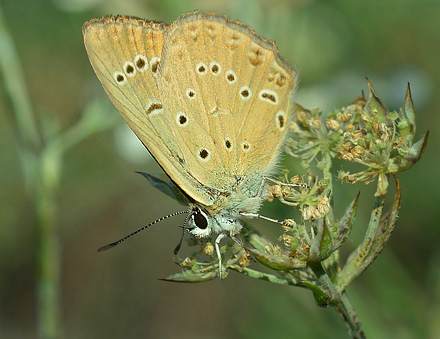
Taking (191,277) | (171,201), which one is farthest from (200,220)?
(171,201)

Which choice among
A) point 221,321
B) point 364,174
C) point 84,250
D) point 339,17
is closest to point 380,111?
point 364,174

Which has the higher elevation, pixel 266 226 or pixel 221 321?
pixel 266 226

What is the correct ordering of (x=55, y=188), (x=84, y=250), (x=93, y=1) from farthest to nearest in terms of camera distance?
(x=84, y=250) → (x=93, y=1) → (x=55, y=188)

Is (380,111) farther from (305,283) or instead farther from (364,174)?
(305,283)

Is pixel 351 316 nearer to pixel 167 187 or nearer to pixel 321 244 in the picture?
pixel 321 244

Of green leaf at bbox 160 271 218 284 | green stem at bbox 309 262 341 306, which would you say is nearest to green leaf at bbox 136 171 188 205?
green leaf at bbox 160 271 218 284

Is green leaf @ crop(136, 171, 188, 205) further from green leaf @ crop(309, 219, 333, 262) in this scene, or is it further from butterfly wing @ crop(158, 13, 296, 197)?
green leaf @ crop(309, 219, 333, 262)

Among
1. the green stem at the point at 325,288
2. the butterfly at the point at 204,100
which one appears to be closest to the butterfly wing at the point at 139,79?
the butterfly at the point at 204,100
